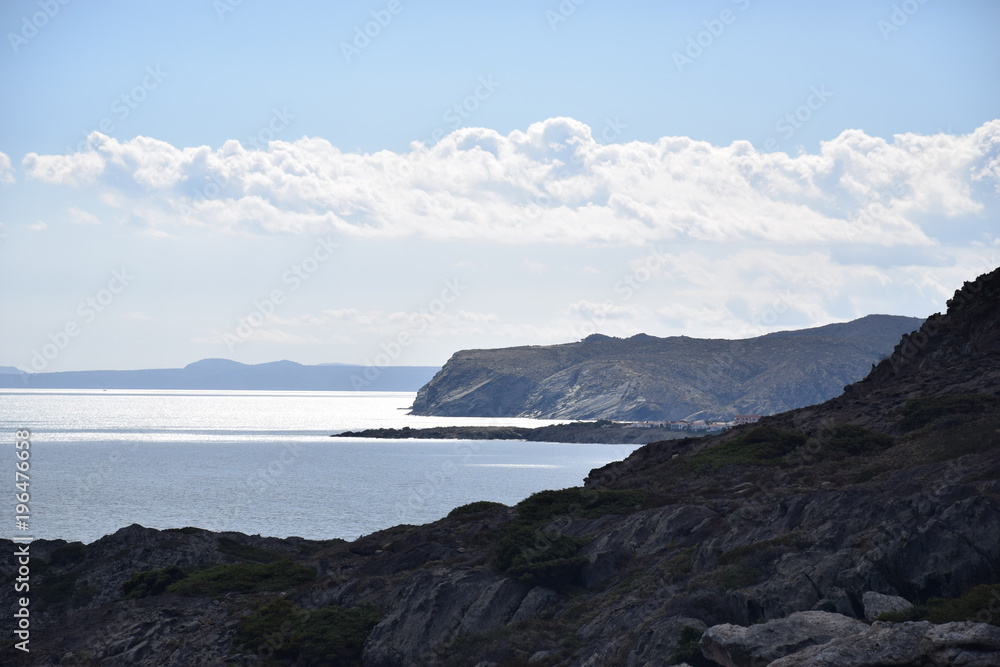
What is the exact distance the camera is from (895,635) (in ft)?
58.1

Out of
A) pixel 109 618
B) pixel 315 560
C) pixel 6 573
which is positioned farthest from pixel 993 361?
pixel 6 573

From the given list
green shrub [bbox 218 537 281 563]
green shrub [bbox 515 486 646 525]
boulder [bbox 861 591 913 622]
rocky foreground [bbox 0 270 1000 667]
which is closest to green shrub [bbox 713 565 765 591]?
rocky foreground [bbox 0 270 1000 667]

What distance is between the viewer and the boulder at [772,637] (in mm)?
19672

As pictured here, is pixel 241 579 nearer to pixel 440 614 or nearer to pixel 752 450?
pixel 440 614

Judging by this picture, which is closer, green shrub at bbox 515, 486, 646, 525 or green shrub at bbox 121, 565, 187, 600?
green shrub at bbox 121, 565, 187, 600

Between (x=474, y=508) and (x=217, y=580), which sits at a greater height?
(x=474, y=508)

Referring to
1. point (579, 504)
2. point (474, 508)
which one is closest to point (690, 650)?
point (579, 504)

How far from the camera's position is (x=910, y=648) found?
17297 mm

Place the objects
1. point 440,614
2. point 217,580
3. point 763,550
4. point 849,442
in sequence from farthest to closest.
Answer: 1. point 849,442
2. point 217,580
3. point 440,614
4. point 763,550

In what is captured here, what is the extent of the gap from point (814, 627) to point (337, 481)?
11857 centimetres

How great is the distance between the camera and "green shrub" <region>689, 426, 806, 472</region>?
53.0 metres

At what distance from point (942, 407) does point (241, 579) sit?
38.7 metres

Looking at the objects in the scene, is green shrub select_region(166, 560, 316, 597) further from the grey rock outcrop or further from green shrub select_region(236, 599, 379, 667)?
the grey rock outcrop

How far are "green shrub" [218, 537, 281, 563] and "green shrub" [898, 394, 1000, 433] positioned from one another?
1480 inches
